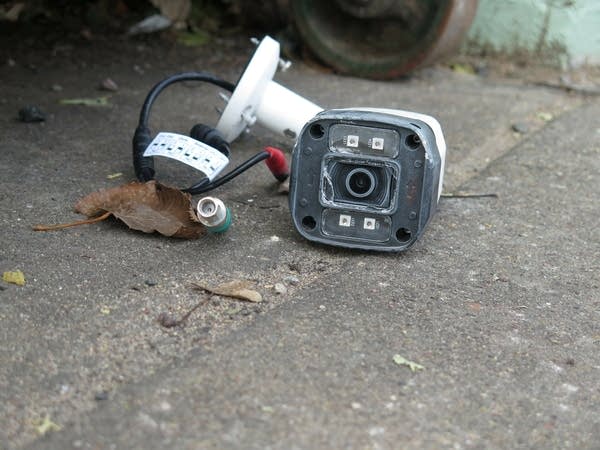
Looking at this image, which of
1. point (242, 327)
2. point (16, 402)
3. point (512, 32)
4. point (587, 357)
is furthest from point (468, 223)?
point (512, 32)

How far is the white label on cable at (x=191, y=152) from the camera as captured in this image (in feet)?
7.30

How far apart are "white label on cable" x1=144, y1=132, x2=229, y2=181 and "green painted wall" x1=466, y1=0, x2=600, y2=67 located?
6.70 feet

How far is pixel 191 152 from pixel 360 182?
1.54ft

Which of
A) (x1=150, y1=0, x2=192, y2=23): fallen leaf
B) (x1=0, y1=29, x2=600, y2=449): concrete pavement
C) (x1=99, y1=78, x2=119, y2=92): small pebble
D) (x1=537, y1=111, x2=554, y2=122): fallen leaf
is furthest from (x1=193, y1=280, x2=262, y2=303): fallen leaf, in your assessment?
(x1=150, y1=0, x2=192, y2=23): fallen leaf

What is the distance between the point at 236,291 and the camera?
184 centimetres

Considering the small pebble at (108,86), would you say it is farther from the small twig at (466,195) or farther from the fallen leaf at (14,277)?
the fallen leaf at (14,277)

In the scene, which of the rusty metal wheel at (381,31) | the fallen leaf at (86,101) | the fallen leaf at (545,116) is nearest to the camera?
the fallen leaf at (86,101)

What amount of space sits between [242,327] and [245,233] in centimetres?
46

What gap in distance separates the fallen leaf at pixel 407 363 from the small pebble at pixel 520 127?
170 centimetres

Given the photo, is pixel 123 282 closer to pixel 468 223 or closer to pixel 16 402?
pixel 16 402

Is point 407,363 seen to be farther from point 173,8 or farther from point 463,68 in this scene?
point 173,8

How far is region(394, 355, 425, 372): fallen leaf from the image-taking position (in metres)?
1.61

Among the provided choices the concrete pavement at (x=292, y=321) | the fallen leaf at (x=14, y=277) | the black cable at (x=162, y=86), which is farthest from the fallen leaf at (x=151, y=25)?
the fallen leaf at (x=14, y=277)

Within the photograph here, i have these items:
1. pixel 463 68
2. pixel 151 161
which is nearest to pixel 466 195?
pixel 151 161
